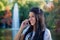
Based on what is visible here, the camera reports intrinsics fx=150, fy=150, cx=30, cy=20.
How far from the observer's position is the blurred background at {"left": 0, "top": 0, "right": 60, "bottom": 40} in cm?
193

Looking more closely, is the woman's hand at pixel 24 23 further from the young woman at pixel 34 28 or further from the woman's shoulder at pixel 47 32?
the woman's shoulder at pixel 47 32

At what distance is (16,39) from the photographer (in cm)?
192

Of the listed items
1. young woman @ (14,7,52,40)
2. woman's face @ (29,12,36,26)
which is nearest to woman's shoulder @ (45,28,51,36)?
young woman @ (14,7,52,40)

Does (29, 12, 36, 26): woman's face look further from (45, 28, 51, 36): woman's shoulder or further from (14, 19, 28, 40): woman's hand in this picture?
(45, 28, 51, 36): woman's shoulder

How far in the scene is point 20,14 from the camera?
1957 millimetres

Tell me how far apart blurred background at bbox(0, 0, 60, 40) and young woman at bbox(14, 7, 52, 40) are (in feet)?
0.19

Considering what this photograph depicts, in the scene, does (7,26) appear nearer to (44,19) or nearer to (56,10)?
(44,19)

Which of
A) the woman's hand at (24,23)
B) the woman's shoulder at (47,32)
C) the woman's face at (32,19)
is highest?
the woman's face at (32,19)

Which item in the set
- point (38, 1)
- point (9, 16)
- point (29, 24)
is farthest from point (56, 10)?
point (9, 16)

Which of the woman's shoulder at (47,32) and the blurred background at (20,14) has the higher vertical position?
the blurred background at (20,14)

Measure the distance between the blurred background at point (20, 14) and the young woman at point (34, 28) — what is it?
6 cm

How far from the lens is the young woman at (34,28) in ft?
6.13

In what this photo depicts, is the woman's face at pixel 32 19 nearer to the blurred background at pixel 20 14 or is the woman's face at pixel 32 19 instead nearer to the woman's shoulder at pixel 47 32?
the blurred background at pixel 20 14

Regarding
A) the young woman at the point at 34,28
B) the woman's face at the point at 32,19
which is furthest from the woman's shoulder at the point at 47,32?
the woman's face at the point at 32,19
